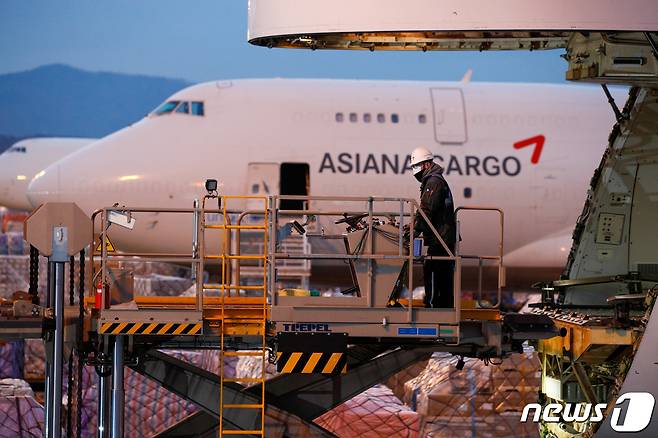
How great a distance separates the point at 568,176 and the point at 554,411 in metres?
11.1

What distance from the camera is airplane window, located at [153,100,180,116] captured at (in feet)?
73.9

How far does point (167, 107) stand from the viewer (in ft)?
74.2

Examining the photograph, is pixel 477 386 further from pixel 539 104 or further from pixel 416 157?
pixel 539 104

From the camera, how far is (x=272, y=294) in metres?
10.3

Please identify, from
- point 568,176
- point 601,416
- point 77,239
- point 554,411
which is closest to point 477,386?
point 554,411

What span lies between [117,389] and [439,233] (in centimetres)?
294

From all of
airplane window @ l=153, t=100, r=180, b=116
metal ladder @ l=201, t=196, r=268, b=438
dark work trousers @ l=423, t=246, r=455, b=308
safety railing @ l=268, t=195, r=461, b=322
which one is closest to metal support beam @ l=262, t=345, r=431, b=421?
metal ladder @ l=201, t=196, r=268, b=438

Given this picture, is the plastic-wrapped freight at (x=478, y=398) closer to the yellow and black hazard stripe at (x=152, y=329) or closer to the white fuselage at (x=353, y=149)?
the yellow and black hazard stripe at (x=152, y=329)

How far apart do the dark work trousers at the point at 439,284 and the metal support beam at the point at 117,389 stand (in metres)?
2.55

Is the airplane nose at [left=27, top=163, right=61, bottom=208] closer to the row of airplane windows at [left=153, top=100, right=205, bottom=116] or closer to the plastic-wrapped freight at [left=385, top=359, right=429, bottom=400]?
the row of airplane windows at [left=153, top=100, right=205, bottom=116]

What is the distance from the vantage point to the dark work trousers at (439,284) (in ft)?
36.2

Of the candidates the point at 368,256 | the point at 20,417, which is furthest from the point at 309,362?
the point at 20,417

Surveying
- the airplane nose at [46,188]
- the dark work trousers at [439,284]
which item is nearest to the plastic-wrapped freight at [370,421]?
the dark work trousers at [439,284]

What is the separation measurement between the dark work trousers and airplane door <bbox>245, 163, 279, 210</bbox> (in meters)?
11.0
